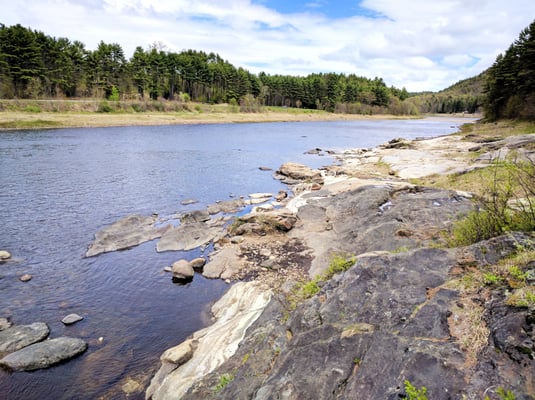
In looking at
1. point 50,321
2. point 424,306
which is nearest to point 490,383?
point 424,306

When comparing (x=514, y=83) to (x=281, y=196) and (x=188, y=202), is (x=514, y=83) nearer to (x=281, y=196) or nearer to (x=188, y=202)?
(x=281, y=196)

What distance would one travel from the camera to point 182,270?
12875mm

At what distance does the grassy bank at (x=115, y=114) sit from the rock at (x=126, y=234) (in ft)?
155

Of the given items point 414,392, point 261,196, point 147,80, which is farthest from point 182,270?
point 147,80

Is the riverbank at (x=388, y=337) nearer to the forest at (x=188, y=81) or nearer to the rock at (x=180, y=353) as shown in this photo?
the rock at (x=180, y=353)

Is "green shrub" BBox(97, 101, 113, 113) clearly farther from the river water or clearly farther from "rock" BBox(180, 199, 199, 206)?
"rock" BBox(180, 199, 199, 206)

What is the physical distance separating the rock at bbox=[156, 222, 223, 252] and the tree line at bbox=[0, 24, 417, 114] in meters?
71.6

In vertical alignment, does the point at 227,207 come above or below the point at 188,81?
below

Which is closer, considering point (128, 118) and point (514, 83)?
point (514, 83)

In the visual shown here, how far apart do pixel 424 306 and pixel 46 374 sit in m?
8.66

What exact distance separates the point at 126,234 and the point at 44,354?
8390mm

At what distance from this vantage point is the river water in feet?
27.7

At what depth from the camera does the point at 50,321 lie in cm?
1013

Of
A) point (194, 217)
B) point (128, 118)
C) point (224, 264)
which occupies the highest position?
point (128, 118)
